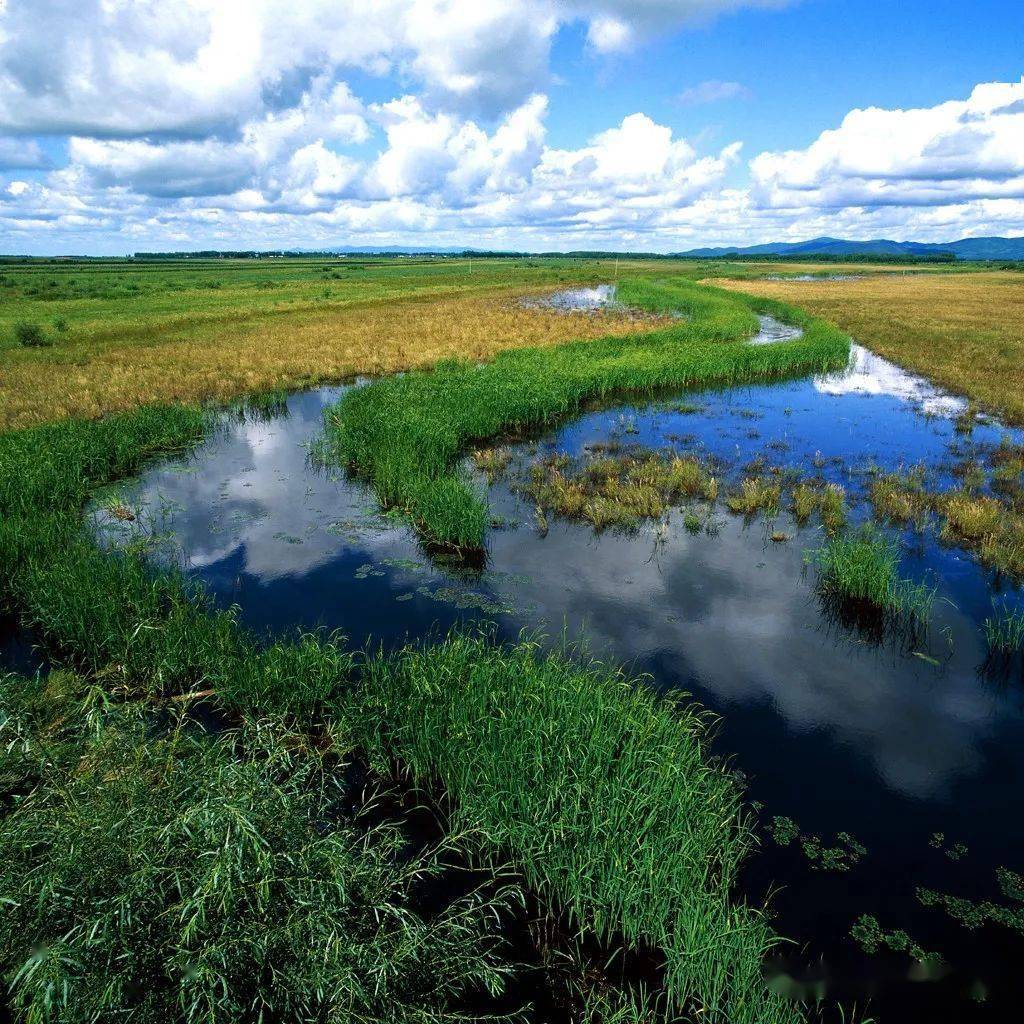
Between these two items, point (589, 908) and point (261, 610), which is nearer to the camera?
point (589, 908)

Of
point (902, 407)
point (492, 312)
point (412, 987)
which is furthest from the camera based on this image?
point (492, 312)

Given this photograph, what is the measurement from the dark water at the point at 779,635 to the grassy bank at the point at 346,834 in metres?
1.00

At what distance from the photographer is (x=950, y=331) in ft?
147

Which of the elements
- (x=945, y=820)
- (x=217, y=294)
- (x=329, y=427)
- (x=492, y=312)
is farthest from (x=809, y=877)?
(x=217, y=294)

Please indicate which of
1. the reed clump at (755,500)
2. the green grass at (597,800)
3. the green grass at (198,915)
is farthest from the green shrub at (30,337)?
the green grass at (198,915)

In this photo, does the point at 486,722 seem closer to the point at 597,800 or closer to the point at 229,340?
the point at 597,800

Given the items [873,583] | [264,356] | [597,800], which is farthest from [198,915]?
[264,356]

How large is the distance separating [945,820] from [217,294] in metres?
86.0

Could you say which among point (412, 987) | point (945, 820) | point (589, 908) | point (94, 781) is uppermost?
point (94, 781)

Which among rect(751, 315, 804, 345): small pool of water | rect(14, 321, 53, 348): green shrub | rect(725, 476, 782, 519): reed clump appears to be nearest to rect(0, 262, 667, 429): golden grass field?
rect(14, 321, 53, 348): green shrub

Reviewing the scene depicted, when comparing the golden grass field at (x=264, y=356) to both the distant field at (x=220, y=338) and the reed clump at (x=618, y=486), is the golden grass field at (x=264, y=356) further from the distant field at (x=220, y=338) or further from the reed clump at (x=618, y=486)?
the reed clump at (x=618, y=486)

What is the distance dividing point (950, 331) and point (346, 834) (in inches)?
2122

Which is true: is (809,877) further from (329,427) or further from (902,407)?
(902,407)

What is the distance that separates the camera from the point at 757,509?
54.5 feet
